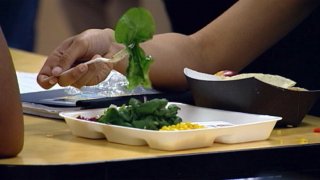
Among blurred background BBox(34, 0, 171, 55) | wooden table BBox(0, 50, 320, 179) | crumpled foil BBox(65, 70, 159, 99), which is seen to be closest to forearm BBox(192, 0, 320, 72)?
crumpled foil BBox(65, 70, 159, 99)

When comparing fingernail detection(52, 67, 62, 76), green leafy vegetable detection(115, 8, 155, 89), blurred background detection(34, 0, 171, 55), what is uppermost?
green leafy vegetable detection(115, 8, 155, 89)

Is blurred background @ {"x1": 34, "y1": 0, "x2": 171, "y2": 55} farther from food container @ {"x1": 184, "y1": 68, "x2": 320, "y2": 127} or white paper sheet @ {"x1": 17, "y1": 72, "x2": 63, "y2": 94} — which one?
food container @ {"x1": 184, "y1": 68, "x2": 320, "y2": 127}

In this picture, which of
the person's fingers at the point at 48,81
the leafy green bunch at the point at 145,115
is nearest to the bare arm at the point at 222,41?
the person's fingers at the point at 48,81

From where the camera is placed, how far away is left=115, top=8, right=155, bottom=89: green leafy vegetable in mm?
1075

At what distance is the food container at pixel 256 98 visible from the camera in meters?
1.19

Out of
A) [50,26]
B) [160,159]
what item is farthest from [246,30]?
[50,26]

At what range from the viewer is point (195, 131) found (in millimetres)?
1043

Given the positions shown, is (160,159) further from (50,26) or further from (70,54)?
(50,26)

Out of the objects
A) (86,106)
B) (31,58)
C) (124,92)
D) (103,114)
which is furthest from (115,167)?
(31,58)

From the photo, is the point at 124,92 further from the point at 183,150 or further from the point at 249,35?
the point at 183,150

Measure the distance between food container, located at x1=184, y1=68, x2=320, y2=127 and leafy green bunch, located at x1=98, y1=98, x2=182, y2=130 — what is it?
122mm

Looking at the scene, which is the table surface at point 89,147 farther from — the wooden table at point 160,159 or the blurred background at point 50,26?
the blurred background at point 50,26

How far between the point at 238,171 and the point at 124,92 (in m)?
0.47

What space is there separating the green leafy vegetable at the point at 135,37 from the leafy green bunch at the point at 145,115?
31 mm
